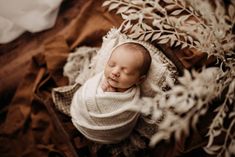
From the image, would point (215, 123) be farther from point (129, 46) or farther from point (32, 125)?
point (32, 125)

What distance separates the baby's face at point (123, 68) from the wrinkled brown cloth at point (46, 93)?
0.26 m

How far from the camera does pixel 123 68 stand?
1.18 meters

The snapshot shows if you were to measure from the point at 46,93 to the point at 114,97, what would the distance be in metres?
0.47

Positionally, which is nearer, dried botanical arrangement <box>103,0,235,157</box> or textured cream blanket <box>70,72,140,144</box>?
dried botanical arrangement <box>103,0,235,157</box>

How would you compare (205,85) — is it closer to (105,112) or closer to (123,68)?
(123,68)

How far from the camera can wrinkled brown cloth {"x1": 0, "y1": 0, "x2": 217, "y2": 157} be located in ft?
4.77

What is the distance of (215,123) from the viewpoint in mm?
987

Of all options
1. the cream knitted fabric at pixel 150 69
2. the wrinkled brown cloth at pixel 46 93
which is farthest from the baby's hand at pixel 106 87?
the wrinkled brown cloth at pixel 46 93

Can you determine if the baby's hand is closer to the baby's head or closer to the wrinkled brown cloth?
the baby's head

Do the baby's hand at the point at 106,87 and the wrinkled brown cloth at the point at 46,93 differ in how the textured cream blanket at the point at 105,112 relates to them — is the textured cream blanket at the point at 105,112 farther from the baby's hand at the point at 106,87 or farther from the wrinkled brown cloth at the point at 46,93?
the wrinkled brown cloth at the point at 46,93

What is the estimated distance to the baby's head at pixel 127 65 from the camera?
116 centimetres

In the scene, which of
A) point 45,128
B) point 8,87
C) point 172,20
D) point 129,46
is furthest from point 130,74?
point 8,87

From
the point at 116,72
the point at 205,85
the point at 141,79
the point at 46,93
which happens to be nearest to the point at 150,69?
the point at 141,79

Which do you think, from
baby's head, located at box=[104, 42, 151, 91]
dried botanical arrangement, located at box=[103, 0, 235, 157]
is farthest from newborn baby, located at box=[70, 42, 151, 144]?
dried botanical arrangement, located at box=[103, 0, 235, 157]
